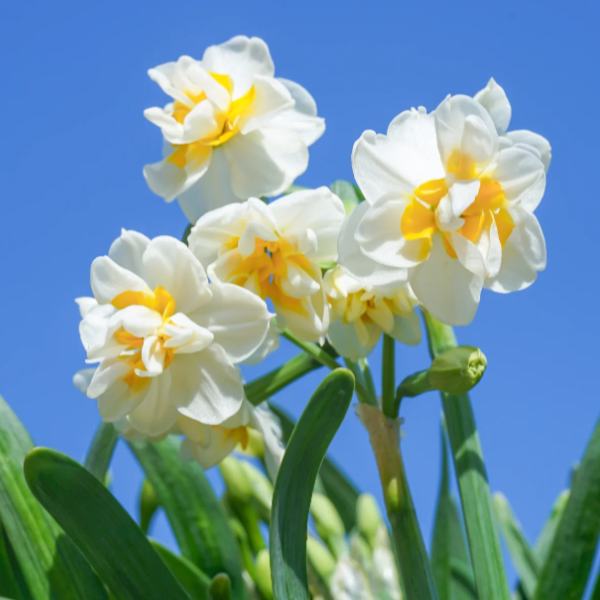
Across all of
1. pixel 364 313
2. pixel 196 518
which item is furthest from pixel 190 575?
pixel 364 313

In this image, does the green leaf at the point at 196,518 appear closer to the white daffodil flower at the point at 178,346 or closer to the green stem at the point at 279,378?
the green stem at the point at 279,378

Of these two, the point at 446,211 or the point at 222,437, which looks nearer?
the point at 446,211

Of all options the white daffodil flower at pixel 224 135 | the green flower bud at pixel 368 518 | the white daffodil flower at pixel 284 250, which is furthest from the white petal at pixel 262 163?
the green flower bud at pixel 368 518

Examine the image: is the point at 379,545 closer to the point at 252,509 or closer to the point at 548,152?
the point at 252,509

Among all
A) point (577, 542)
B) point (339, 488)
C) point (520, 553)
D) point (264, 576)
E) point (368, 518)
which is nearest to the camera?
point (577, 542)

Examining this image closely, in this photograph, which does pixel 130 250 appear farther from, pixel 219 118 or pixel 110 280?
pixel 219 118

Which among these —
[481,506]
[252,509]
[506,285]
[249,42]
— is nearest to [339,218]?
[506,285]

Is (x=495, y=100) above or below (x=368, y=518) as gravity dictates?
above
